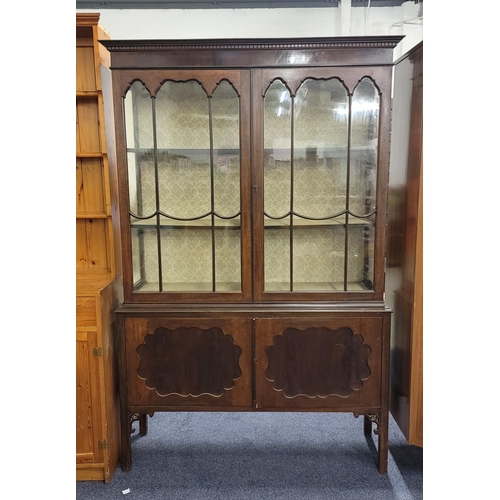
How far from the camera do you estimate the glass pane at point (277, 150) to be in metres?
1.46

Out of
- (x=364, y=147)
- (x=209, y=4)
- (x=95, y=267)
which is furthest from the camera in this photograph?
(x=209, y=4)

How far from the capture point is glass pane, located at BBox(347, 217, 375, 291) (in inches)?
59.9

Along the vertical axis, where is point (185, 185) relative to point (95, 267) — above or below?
above

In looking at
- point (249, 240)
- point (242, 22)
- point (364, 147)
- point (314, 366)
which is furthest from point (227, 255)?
point (242, 22)

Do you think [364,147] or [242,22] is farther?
[242,22]

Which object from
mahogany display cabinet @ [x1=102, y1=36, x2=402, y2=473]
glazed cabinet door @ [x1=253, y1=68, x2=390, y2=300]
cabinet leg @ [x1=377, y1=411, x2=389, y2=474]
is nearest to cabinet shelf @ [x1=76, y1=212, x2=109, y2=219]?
mahogany display cabinet @ [x1=102, y1=36, x2=402, y2=473]

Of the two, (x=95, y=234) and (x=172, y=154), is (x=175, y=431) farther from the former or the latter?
(x=172, y=154)

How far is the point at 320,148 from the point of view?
5.04 feet

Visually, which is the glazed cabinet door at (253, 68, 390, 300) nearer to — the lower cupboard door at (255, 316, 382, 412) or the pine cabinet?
the lower cupboard door at (255, 316, 382, 412)

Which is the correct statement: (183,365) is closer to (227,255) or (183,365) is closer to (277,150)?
(227,255)

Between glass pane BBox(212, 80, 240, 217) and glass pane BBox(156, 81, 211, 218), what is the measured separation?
0.04 meters

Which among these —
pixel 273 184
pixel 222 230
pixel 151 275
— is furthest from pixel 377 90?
pixel 151 275

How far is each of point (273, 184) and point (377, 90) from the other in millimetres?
510

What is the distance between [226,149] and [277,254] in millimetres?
464
